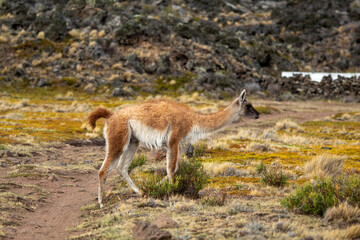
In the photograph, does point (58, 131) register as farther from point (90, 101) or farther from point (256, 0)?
point (256, 0)

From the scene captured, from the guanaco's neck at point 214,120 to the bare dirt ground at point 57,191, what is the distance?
3.15 m

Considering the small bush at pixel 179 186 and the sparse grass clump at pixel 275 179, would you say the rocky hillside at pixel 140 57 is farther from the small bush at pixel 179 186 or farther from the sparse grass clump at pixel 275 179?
the small bush at pixel 179 186

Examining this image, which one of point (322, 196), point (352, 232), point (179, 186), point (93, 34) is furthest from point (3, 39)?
point (352, 232)

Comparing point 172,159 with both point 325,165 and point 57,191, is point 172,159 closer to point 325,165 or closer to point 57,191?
point 57,191

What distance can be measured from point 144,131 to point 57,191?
3559mm

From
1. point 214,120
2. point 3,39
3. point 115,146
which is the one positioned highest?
point 3,39

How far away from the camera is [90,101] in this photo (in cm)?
3862

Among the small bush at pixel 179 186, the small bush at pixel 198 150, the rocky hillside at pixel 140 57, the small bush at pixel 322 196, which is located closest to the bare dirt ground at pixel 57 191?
the small bush at pixel 179 186

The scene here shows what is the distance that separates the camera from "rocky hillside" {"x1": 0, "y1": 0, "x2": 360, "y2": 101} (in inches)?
1791

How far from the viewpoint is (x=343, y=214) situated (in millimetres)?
6293

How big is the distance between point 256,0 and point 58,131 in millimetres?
80382

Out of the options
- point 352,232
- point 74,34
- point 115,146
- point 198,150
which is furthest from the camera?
point 74,34

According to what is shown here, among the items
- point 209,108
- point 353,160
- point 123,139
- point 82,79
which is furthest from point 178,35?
point 123,139

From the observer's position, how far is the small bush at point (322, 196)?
677cm
